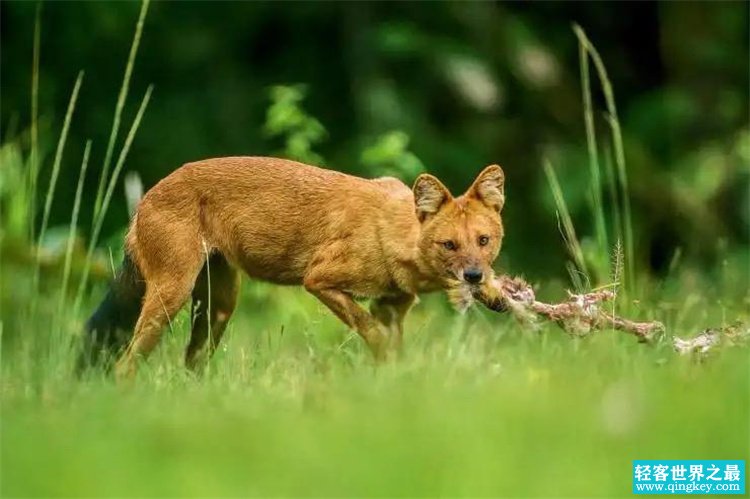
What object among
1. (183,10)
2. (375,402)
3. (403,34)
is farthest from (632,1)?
(375,402)

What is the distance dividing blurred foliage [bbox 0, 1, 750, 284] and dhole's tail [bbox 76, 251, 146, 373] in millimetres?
5107

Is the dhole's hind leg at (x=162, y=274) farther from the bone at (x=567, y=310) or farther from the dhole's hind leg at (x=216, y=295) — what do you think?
the bone at (x=567, y=310)

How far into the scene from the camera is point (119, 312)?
26.2 ft

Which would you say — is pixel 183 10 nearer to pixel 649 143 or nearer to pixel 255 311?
pixel 649 143

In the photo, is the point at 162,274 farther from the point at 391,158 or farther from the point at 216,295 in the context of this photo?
the point at 391,158

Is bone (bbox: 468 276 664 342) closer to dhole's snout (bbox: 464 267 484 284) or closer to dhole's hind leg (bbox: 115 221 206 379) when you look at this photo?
dhole's snout (bbox: 464 267 484 284)

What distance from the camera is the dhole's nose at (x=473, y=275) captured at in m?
6.91

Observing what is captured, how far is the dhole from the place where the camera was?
23.5 ft

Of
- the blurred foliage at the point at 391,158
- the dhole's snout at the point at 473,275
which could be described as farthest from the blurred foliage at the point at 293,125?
the dhole's snout at the point at 473,275

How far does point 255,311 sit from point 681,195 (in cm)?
463

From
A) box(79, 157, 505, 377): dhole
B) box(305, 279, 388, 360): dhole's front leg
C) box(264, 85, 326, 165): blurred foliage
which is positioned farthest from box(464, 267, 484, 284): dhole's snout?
box(264, 85, 326, 165): blurred foliage

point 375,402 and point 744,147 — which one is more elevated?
point 744,147

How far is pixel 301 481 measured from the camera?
466 centimetres

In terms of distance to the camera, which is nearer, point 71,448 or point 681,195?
point 71,448
